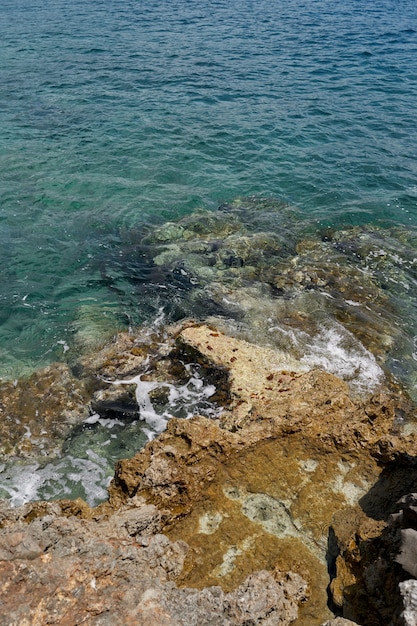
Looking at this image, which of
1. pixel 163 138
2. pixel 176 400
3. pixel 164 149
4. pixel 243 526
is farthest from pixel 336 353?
pixel 163 138

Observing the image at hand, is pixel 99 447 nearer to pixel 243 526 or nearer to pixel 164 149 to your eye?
pixel 243 526

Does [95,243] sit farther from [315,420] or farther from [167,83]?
[167,83]

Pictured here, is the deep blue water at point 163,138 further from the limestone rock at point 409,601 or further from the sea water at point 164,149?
the limestone rock at point 409,601

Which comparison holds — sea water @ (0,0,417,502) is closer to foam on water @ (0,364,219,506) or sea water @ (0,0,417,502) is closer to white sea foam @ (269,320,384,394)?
white sea foam @ (269,320,384,394)

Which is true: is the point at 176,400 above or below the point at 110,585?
below

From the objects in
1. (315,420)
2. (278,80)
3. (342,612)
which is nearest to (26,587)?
(342,612)

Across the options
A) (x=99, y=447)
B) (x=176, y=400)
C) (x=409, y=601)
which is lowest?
(x=99, y=447)
